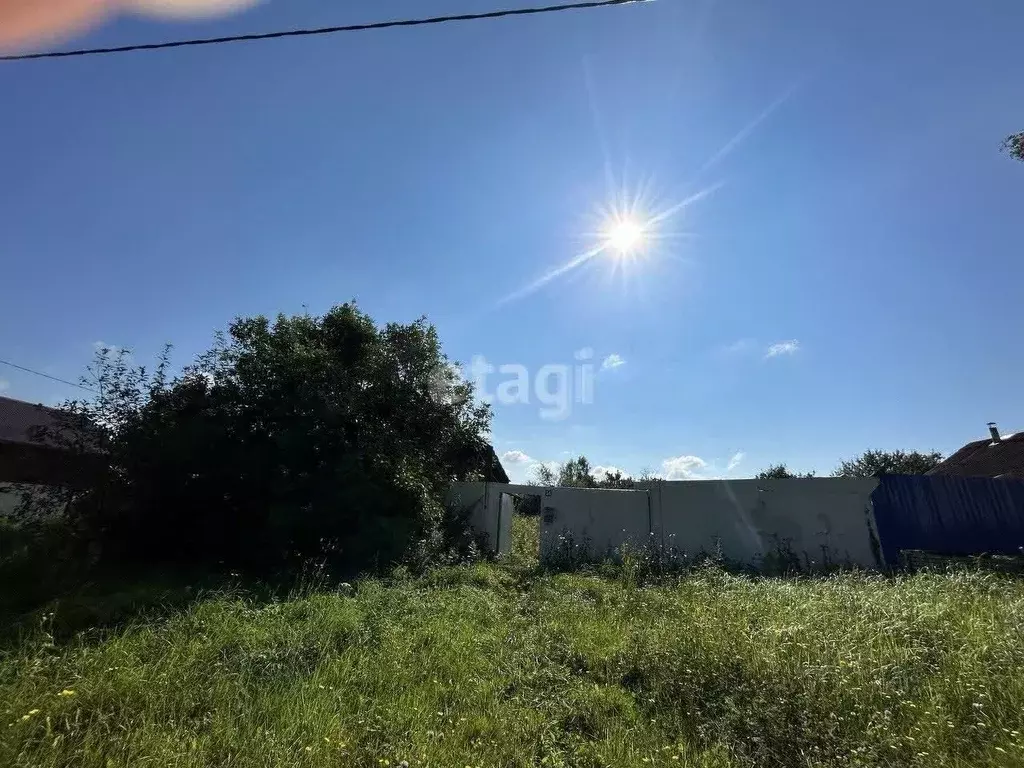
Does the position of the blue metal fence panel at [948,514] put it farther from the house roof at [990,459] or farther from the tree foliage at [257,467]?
the house roof at [990,459]

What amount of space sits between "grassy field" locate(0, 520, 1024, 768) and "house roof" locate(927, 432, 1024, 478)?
2111 cm

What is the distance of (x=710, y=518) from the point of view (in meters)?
11.0

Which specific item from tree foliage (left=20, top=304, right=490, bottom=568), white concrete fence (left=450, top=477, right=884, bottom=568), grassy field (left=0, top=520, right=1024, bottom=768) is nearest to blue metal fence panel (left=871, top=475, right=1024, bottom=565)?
white concrete fence (left=450, top=477, right=884, bottom=568)

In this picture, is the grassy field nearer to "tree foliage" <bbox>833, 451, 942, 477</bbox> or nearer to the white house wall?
the white house wall

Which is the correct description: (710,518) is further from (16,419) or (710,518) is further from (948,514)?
(16,419)

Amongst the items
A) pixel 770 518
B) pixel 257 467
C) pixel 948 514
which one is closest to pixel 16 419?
pixel 257 467

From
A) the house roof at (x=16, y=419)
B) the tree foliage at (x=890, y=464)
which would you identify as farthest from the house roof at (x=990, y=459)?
the house roof at (x=16, y=419)

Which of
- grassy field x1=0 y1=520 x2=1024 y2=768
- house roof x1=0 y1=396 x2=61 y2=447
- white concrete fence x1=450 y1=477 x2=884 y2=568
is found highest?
house roof x1=0 y1=396 x2=61 y2=447

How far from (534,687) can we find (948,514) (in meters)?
10.1

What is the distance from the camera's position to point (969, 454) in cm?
2402

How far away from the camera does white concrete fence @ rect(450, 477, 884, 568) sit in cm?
984

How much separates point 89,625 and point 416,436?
746 centimetres

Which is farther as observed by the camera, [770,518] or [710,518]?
[710,518]

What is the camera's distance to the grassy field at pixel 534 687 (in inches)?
111
